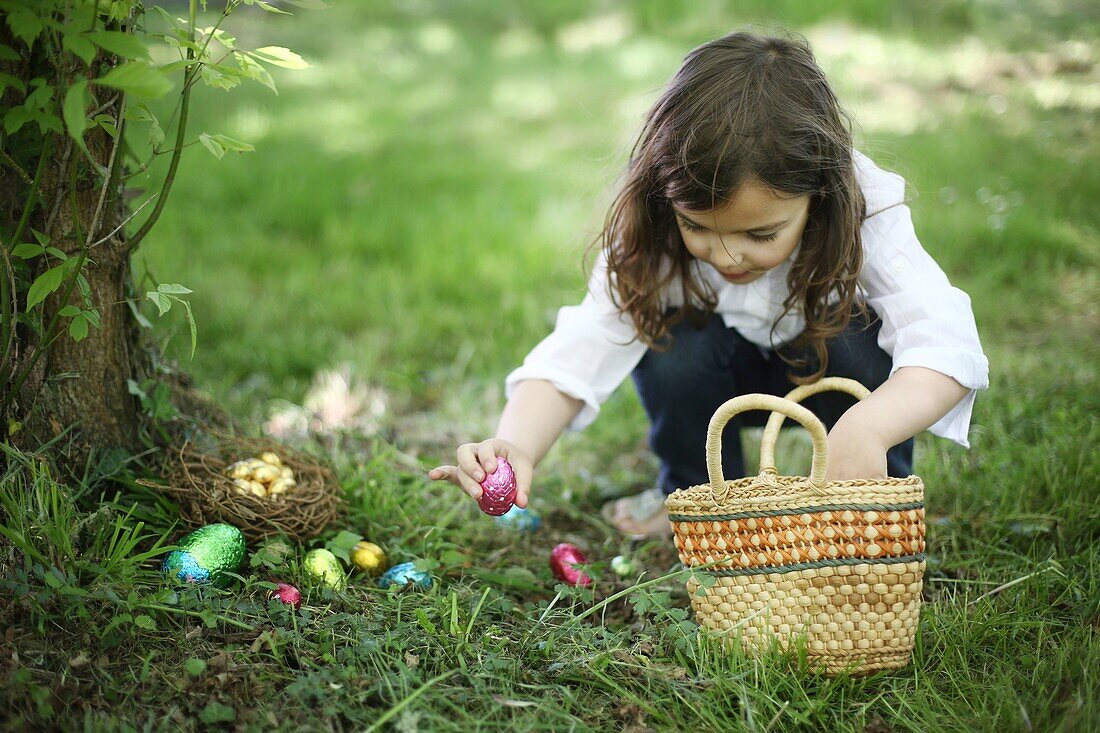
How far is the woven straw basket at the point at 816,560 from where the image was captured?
62.0 inches

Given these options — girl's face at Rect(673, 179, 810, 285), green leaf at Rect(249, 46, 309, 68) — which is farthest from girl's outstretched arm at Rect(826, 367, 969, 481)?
green leaf at Rect(249, 46, 309, 68)

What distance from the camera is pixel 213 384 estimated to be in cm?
290

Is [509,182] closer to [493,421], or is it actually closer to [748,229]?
[493,421]

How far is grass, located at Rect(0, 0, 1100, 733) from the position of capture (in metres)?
1.53

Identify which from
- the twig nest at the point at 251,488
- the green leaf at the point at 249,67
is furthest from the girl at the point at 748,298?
the green leaf at the point at 249,67

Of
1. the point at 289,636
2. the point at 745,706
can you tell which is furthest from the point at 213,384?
the point at 745,706

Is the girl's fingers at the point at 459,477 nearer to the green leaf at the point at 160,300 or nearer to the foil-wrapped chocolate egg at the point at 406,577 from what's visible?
the foil-wrapped chocolate egg at the point at 406,577

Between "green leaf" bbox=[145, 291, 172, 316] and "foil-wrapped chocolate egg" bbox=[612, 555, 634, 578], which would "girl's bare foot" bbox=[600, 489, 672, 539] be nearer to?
"foil-wrapped chocolate egg" bbox=[612, 555, 634, 578]

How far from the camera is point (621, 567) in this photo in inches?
82.4

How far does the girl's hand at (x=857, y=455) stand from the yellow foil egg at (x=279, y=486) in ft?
3.67

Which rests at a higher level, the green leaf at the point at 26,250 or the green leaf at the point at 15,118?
the green leaf at the point at 15,118

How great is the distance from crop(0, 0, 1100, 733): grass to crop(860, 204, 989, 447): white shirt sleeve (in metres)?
0.24

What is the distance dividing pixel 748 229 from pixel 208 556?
122 centimetres

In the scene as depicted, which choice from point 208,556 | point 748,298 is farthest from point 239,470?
point 748,298
